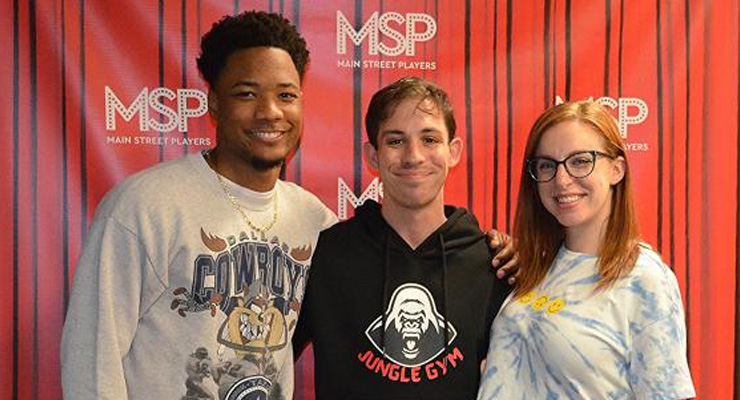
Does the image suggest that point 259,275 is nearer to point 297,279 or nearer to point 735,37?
point 297,279

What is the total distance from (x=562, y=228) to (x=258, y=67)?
0.85 m

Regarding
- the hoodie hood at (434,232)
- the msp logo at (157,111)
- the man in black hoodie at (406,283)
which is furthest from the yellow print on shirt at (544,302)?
the msp logo at (157,111)

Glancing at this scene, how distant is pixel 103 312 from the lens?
165 centimetres

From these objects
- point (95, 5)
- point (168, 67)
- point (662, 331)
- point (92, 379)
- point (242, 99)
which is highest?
point (95, 5)

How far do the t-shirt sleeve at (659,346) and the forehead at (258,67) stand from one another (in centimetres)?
97

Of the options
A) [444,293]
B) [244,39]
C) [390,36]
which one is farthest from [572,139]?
Result: [390,36]

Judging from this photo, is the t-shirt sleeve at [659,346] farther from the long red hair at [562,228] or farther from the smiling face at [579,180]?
the smiling face at [579,180]

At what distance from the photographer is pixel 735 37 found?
8.39 feet

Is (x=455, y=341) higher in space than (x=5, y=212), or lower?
lower

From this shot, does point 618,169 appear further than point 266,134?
No

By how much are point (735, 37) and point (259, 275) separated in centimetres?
185

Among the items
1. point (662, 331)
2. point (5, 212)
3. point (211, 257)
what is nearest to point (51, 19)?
point (5, 212)

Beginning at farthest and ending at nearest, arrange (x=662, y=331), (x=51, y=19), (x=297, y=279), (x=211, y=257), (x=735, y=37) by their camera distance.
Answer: (x=735, y=37) < (x=51, y=19) < (x=297, y=279) < (x=211, y=257) < (x=662, y=331)

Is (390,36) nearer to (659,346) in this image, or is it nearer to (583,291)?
(583,291)
